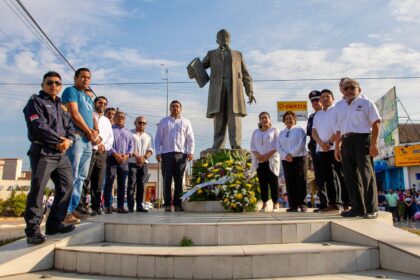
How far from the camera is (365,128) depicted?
15.9 feet

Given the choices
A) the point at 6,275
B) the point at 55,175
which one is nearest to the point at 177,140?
the point at 55,175

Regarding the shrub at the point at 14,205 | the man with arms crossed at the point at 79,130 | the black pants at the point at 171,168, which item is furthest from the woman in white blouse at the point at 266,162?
the shrub at the point at 14,205

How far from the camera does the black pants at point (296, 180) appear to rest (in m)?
6.44

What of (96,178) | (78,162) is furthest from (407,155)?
(78,162)

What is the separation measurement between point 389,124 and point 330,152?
2227 cm

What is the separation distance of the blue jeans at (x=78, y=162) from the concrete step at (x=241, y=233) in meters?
1.43

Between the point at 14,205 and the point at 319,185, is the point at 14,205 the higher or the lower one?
the lower one

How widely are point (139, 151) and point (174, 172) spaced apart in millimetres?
1045

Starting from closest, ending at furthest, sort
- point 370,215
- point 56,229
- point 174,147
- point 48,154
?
point 48,154 < point 56,229 < point 370,215 < point 174,147

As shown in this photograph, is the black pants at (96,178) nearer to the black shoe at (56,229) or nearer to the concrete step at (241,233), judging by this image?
the black shoe at (56,229)

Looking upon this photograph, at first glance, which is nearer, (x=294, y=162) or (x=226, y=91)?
(x=294, y=162)

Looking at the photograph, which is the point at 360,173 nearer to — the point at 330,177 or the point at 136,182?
the point at 330,177

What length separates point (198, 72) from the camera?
8133mm

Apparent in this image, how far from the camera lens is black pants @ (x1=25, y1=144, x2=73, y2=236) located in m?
3.91
